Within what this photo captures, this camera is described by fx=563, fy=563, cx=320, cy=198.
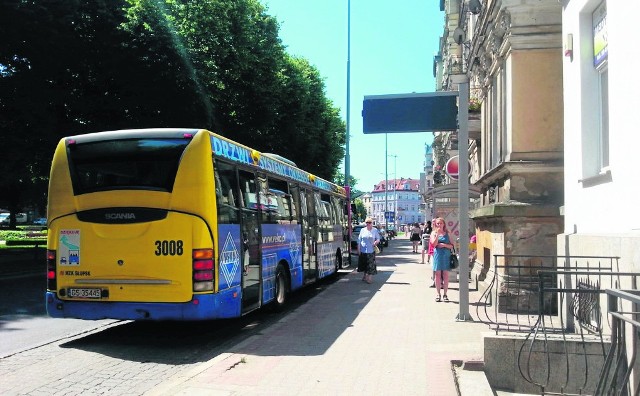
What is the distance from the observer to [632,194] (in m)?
5.90

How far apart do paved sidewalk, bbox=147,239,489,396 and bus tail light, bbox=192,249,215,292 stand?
0.89m

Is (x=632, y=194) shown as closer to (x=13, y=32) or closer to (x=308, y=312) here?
(x=308, y=312)

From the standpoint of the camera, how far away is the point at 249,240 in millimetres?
8773

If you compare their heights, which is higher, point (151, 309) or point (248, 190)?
point (248, 190)

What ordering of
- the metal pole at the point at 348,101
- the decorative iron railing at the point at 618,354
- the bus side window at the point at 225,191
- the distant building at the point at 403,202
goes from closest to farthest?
the decorative iron railing at the point at 618,354 → the bus side window at the point at 225,191 → the metal pole at the point at 348,101 → the distant building at the point at 403,202

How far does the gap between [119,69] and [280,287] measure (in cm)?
1101

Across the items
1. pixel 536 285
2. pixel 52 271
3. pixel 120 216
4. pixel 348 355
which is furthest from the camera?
pixel 536 285

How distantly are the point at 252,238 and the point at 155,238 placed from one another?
1.94 meters

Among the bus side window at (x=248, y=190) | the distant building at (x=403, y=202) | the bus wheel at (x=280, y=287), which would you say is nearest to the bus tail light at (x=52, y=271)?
the bus side window at (x=248, y=190)

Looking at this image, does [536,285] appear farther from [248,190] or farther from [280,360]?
[248,190]

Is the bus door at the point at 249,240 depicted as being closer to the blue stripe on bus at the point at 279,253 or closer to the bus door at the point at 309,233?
the blue stripe on bus at the point at 279,253

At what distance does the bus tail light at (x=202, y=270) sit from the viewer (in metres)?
7.20

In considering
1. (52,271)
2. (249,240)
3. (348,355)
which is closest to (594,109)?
(348,355)

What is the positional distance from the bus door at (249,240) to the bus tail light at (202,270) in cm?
118
